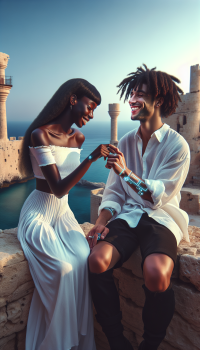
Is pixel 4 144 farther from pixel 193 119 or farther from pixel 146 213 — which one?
pixel 146 213

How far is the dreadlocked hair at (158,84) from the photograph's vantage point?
213cm

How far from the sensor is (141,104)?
2.14 m

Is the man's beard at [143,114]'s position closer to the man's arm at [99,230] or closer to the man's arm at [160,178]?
the man's arm at [160,178]

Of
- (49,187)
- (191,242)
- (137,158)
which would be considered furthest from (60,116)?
(191,242)

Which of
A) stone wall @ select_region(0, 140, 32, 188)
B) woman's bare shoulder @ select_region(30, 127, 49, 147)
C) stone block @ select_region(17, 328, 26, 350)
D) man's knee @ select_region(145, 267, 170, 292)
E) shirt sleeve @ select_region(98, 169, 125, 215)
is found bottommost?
stone wall @ select_region(0, 140, 32, 188)

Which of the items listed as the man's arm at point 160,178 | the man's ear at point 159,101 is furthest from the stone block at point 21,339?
the man's ear at point 159,101

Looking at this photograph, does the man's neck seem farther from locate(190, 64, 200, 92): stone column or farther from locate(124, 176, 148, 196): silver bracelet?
locate(190, 64, 200, 92): stone column

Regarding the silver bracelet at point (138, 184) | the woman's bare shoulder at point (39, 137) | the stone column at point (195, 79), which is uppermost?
the stone column at point (195, 79)

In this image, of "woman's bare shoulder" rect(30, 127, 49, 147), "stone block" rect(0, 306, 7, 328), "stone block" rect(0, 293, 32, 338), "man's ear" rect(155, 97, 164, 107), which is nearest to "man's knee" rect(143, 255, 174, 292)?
"stone block" rect(0, 293, 32, 338)

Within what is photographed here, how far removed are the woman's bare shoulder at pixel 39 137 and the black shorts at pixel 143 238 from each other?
834 millimetres

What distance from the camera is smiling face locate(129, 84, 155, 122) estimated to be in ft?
7.02

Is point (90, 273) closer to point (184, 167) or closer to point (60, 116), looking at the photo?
point (184, 167)

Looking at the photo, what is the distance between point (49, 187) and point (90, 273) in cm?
74

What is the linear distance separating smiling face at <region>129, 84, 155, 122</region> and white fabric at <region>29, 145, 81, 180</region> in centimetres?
60
